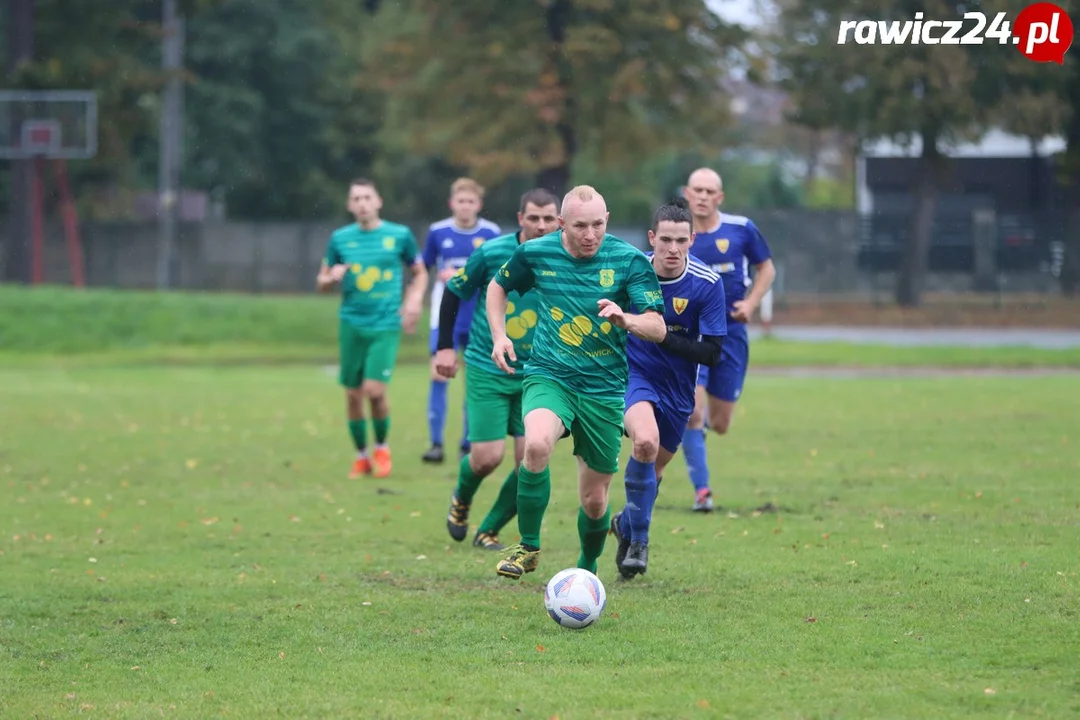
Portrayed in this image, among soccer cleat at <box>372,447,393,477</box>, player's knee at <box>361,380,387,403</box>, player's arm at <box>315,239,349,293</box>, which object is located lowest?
soccer cleat at <box>372,447,393,477</box>

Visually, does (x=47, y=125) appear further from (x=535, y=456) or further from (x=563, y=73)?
(x=535, y=456)

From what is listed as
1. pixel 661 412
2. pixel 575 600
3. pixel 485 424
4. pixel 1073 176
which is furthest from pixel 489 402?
pixel 1073 176

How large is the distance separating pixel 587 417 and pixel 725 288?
355 centimetres

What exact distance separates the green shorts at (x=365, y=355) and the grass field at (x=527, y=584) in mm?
896

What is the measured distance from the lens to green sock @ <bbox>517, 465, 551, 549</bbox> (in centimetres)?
781

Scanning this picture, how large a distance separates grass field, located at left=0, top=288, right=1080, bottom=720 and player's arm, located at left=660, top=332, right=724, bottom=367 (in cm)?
118

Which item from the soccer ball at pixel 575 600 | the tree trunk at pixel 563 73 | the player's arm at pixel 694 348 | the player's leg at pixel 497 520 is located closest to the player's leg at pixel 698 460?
the player's leg at pixel 497 520

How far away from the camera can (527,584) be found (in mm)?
8344

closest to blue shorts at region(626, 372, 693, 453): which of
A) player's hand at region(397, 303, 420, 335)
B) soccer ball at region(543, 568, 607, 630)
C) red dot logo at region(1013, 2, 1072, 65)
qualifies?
soccer ball at region(543, 568, 607, 630)

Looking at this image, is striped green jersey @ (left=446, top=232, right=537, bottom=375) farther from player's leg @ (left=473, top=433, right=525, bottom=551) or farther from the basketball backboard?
the basketball backboard

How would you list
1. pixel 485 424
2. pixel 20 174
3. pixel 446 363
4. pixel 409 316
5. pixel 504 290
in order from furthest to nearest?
pixel 20 174
pixel 409 316
pixel 485 424
pixel 446 363
pixel 504 290

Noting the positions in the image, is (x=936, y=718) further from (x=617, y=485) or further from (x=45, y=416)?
(x=45, y=416)

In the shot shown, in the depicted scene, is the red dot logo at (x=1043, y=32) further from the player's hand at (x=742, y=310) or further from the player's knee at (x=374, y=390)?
the player's hand at (x=742, y=310)

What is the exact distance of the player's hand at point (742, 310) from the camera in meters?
10.6
